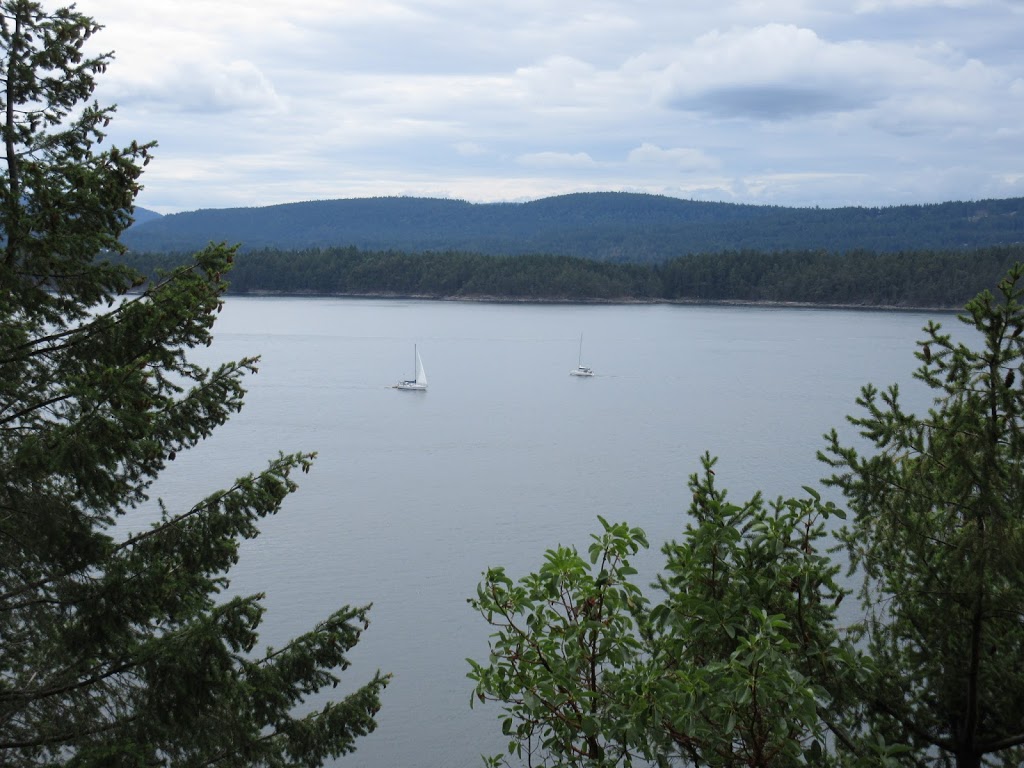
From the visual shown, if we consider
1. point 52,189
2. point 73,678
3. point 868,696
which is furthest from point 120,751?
point 868,696

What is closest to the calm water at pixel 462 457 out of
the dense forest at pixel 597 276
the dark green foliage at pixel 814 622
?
the dark green foliage at pixel 814 622

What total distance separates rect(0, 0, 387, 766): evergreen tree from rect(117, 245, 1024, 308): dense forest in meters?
98.5

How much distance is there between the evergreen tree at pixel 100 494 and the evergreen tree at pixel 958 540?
283cm

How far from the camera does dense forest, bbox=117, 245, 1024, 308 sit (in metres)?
104

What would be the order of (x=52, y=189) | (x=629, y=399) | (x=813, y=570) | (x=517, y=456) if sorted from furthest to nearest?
1. (x=629, y=399)
2. (x=517, y=456)
3. (x=52, y=189)
4. (x=813, y=570)

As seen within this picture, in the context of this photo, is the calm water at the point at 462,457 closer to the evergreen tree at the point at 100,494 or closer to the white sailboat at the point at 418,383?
the white sailboat at the point at 418,383

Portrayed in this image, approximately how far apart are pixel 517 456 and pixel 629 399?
13584 mm

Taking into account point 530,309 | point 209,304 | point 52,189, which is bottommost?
point 530,309

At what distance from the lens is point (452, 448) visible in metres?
30.9

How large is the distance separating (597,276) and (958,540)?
360 ft

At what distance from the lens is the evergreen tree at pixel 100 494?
14.5 ft

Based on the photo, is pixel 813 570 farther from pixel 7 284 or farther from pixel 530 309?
pixel 530 309

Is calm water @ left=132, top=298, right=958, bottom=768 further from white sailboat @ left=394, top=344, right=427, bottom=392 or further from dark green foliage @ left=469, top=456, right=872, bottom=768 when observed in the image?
dark green foliage @ left=469, top=456, right=872, bottom=768

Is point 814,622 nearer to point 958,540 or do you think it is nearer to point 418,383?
point 958,540
